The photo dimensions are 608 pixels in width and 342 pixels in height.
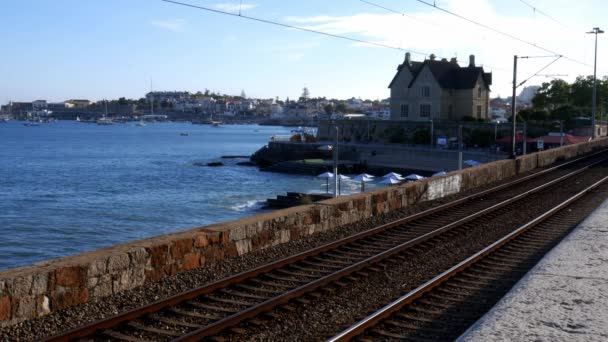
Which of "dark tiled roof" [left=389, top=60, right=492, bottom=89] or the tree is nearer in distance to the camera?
"dark tiled roof" [left=389, top=60, right=492, bottom=89]

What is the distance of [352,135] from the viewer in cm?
9719

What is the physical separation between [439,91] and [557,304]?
83.3 meters

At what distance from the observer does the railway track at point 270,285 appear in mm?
7855

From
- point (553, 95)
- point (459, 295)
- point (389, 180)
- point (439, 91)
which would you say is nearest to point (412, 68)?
point (439, 91)

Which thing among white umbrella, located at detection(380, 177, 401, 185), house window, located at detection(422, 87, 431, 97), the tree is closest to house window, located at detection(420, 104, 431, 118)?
house window, located at detection(422, 87, 431, 97)

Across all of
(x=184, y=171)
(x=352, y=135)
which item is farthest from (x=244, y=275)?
(x=352, y=135)

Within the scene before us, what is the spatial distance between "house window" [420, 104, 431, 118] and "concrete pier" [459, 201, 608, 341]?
80.8 metres

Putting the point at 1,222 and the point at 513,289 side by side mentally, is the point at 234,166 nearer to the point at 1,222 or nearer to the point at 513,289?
the point at 1,222

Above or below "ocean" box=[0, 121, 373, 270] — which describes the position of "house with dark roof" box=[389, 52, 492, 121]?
above

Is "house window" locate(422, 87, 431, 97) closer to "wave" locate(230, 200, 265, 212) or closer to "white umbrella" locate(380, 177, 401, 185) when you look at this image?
"white umbrella" locate(380, 177, 401, 185)

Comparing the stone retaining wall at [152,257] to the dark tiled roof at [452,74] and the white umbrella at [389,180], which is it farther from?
the dark tiled roof at [452,74]

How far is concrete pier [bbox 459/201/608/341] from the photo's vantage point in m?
7.81

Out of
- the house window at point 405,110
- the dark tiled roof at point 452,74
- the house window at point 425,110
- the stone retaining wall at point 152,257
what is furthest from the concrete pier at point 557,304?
the house window at point 405,110

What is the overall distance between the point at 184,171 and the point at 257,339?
239 feet
